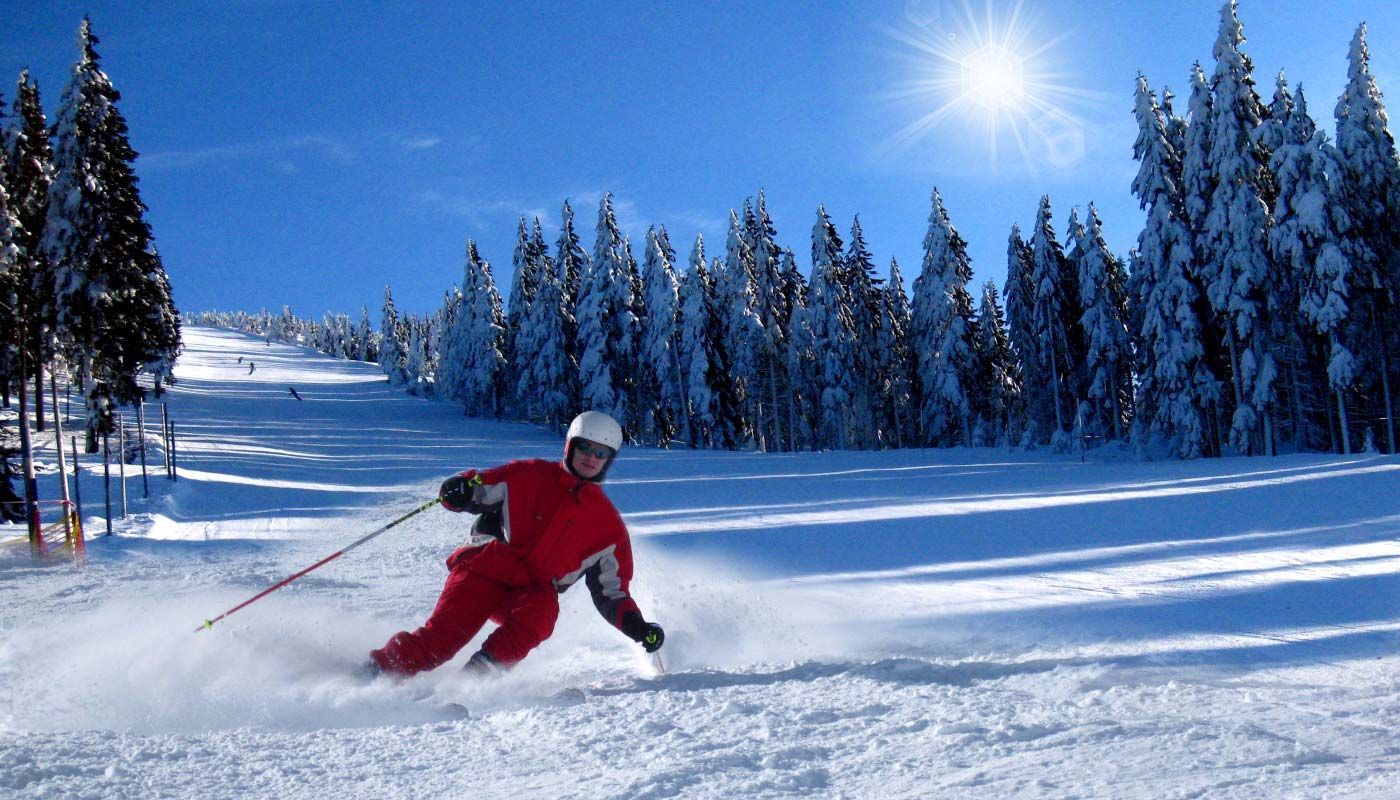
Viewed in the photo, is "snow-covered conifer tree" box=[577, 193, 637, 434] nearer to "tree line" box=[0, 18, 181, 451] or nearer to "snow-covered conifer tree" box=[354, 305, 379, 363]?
"tree line" box=[0, 18, 181, 451]

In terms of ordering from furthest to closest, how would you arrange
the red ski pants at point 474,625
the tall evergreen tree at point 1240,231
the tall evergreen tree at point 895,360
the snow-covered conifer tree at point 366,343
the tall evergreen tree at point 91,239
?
the snow-covered conifer tree at point 366,343
the tall evergreen tree at point 895,360
the tall evergreen tree at point 1240,231
the tall evergreen tree at point 91,239
the red ski pants at point 474,625

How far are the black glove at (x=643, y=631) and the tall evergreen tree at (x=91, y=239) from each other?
20.7 metres

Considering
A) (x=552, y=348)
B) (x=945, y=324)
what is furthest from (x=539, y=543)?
(x=552, y=348)

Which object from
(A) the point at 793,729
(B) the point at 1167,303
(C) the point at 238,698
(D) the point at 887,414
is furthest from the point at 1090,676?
(D) the point at 887,414

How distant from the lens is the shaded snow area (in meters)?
2.77

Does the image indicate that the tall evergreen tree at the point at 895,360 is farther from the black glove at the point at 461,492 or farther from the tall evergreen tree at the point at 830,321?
the black glove at the point at 461,492

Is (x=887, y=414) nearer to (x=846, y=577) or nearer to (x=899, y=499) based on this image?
(x=899, y=499)

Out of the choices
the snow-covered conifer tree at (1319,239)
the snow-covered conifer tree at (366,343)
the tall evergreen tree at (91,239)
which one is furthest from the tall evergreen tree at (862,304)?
the snow-covered conifer tree at (366,343)

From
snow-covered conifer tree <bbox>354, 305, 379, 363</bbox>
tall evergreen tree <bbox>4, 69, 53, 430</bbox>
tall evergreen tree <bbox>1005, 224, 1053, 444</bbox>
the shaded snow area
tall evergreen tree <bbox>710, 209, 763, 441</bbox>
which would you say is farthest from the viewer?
snow-covered conifer tree <bbox>354, 305, 379, 363</bbox>

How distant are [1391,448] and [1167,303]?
7.80m

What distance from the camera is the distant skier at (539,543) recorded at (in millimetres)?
4605

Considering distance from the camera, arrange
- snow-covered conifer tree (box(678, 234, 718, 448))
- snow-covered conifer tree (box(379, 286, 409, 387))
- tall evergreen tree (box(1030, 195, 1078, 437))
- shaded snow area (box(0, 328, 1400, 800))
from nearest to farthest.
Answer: shaded snow area (box(0, 328, 1400, 800)), tall evergreen tree (box(1030, 195, 1078, 437)), snow-covered conifer tree (box(678, 234, 718, 448)), snow-covered conifer tree (box(379, 286, 409, 387))

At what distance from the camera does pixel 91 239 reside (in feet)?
71.2

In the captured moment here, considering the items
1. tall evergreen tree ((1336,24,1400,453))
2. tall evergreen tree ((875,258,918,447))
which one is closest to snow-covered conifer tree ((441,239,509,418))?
tall evergreen tree ((875,258,918,447))
